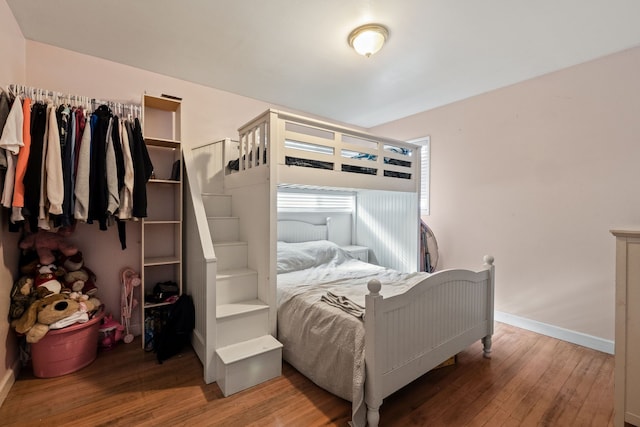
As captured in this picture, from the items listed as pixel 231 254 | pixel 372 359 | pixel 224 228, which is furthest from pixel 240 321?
pixel 372 359

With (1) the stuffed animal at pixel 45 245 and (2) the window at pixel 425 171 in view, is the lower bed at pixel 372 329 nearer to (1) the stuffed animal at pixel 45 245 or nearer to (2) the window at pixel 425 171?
(2) the window at pixel 425 171

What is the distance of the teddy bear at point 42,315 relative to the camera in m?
1.91

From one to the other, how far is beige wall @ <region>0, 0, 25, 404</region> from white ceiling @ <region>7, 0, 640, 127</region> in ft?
0.55

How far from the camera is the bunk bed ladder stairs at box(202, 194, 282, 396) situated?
1.90 meters

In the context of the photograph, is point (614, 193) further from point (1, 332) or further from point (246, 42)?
point (1, 332)

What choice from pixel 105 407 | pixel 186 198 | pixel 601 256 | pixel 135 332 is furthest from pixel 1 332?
pixel 601 256

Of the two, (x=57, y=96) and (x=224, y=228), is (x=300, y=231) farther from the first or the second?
(x=57, y=96)

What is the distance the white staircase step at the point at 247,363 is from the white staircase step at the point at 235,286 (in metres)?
0.35

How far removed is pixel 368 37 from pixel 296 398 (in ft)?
8.66

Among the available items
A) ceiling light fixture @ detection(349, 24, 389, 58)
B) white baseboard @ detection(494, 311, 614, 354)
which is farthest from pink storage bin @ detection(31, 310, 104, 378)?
white baseboard @ detection(494, 311, 614, 354)

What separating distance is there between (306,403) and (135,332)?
197cm

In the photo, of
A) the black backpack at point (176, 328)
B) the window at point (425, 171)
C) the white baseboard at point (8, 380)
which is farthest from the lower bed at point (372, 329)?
the white baseboard at point (8, 380)

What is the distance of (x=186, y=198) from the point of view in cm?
265

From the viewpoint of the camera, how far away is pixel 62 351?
207cm
